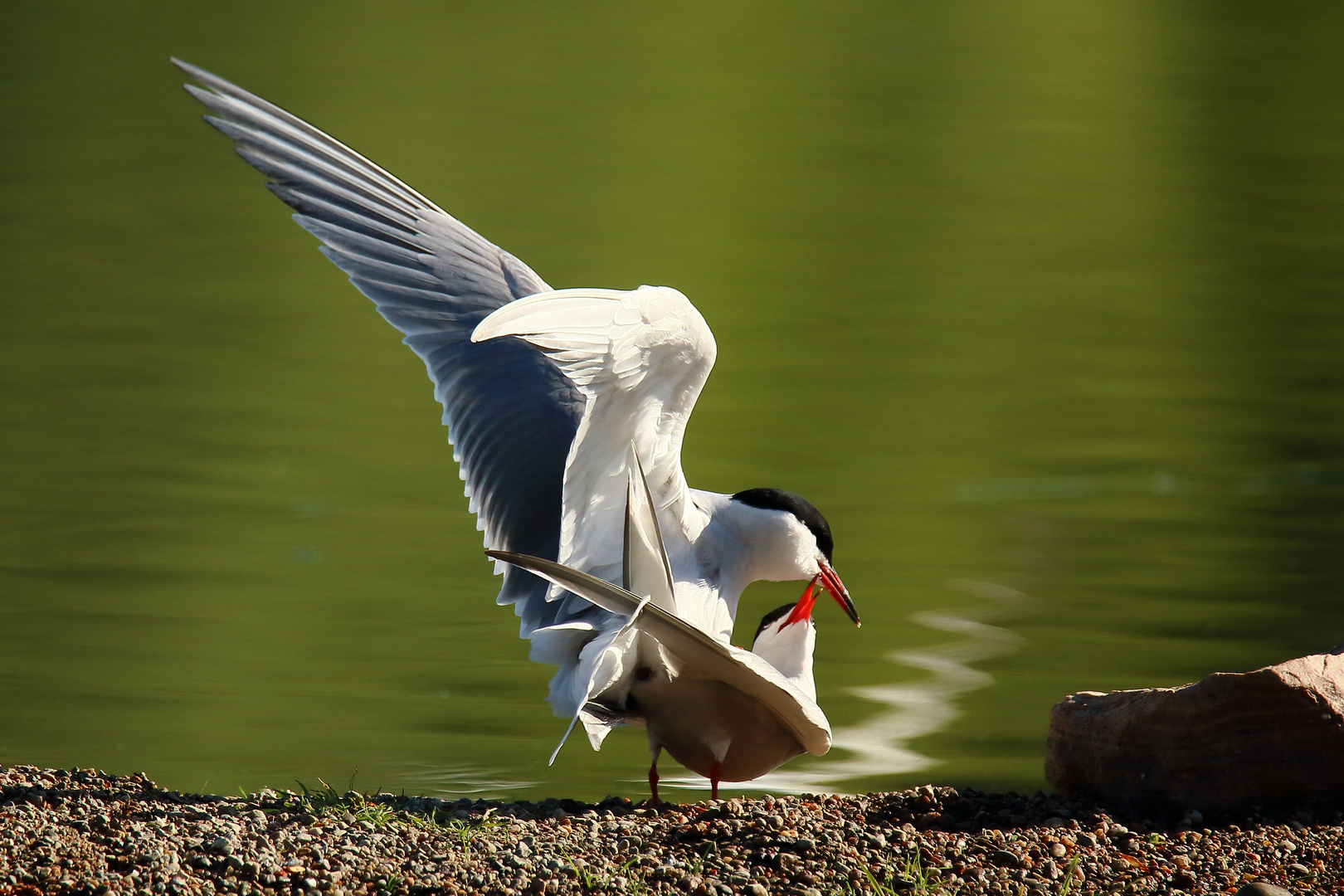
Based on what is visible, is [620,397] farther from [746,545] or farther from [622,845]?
[622,845]

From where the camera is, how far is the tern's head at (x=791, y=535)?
4.81 metres

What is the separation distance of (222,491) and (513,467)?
3078mm

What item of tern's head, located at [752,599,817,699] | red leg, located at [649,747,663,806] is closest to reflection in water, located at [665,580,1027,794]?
red leg, located at [649,747,663,806]

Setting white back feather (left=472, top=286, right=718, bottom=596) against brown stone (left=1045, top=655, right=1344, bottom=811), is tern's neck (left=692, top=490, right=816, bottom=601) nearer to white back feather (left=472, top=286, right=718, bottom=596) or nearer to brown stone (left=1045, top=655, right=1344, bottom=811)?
white back feather (left=472, top=286, right=718, bottom=596)

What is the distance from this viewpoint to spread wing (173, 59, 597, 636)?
17.0ft

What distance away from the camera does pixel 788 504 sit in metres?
4.88

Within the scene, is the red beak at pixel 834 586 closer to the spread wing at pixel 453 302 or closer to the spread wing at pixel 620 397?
the spread wing at pixel 620 397

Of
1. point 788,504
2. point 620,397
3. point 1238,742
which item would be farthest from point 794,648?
point 1238,742

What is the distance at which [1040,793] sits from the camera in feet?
14.5

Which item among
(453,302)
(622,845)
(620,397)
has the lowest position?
(622,845)

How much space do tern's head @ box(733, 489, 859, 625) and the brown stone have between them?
0.95 meters

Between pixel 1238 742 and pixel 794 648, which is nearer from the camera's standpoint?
pixel 1238 742

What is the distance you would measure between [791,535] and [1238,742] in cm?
129

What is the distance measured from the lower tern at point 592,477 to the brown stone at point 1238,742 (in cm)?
78
